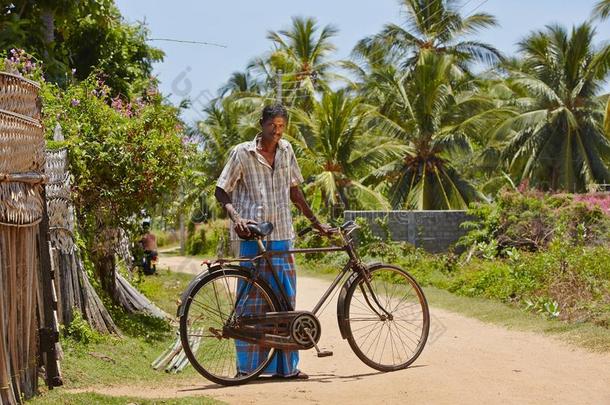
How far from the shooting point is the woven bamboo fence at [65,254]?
323 inches

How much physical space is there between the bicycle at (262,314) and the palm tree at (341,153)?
21.8 m

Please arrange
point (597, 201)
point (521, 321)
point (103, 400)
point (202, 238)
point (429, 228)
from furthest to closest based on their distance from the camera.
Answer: point (202, 238) < point (429, 228) < point (597, 201) < point (521, 321) < point (103, 400)

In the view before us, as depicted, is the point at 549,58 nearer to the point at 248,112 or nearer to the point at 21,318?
the point at 248,112

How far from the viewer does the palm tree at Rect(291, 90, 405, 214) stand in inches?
1189

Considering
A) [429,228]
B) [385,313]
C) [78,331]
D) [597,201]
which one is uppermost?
[597,201]

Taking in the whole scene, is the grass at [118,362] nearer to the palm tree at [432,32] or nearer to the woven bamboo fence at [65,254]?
the woven bamboo fence at [65,254]

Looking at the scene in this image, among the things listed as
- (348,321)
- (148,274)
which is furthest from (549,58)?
(348,321)

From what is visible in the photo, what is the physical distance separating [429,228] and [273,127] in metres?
14.6

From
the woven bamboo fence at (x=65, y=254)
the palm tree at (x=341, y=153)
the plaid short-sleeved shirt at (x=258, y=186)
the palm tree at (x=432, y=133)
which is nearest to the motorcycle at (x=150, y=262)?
the palm tree at (x=341, y=153)

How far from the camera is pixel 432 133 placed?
31828 millimetres

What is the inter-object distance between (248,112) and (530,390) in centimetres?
3497

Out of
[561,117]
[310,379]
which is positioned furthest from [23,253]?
[561,117]

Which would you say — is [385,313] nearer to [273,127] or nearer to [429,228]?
[273,127]

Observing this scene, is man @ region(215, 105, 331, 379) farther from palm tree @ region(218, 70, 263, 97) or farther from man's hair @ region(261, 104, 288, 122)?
palm tree @ region(218, 70, 263, 97)
